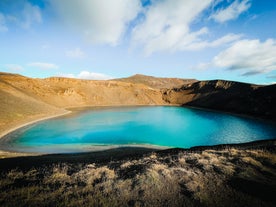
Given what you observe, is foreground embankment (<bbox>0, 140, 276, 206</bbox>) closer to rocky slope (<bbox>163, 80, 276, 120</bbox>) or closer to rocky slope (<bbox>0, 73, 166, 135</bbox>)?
rocky slope (<bbox>0, 73, 166, 135</bbox>)

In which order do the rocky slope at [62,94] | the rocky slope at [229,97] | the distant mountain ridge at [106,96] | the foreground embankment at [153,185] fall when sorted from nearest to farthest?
the foreground embankment at [153,185] → the distant mountain ridge at [106,96] → the rocky slope at [62,94] → the rocky slope at [229,97]

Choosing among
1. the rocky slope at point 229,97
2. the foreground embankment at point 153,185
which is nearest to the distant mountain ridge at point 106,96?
the rocky slope at point 229,97

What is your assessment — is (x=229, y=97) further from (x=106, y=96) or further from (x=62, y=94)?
(x=62, y=94)

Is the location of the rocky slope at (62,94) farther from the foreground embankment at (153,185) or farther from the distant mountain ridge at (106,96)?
the foreground embankment at (153,185)

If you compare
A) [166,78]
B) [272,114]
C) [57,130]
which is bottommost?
[57,130]

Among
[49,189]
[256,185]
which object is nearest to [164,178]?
[256,185]

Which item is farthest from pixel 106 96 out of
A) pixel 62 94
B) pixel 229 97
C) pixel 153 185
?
pixel 153 185

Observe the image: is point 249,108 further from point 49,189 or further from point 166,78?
point 166,78
